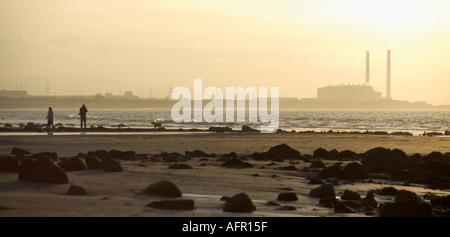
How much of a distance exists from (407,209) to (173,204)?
142 inches

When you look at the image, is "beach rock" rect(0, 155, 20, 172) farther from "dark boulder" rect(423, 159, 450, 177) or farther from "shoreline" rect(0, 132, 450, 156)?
"dark boulder" rect(423, 159, 450, 177)

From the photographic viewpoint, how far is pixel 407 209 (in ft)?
30.7

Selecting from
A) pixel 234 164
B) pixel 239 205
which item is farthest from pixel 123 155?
pixel 239 205

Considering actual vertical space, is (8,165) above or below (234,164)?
above

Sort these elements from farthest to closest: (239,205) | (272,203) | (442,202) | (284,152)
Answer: (284,152), (442,202), (272,203), (239,205)

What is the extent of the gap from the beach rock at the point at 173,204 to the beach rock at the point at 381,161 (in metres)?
9.93

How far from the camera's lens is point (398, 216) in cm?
927

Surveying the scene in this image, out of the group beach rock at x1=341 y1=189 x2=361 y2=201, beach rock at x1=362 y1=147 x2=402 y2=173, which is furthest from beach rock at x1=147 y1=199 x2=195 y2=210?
beach rock at x1=362 y1=147 x2=402 y2=173

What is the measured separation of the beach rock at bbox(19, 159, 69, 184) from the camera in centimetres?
1058

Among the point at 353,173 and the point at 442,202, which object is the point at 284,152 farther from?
the point at 442,202

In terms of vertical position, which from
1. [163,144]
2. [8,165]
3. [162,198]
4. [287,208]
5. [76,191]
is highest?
[8,165]

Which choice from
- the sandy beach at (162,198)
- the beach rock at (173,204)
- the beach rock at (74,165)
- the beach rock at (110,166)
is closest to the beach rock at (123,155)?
the sandy beach at (162,198)

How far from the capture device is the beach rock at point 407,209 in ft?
30.6
